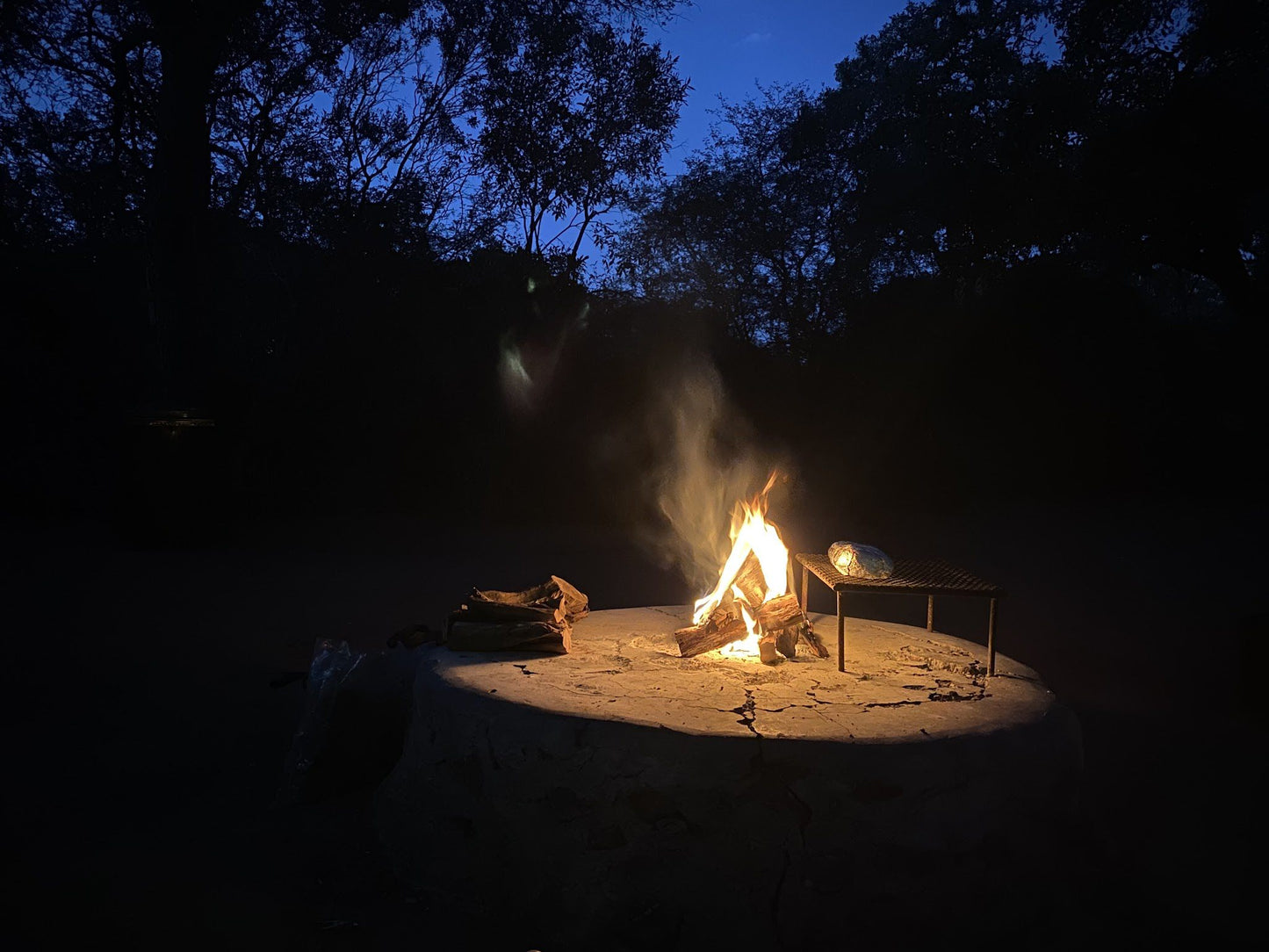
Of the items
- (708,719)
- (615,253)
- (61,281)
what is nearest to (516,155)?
(615,253)

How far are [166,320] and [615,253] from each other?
22.1 ft

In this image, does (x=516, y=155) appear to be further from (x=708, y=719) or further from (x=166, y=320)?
(x=708, y=719)

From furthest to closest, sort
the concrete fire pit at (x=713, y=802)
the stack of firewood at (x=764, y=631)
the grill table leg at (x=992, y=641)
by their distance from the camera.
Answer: the stack of firewood at (x=764, y=631) < the grill table leg at (x=992, y=641) < the concrete fire pit at (x=713, y=802)

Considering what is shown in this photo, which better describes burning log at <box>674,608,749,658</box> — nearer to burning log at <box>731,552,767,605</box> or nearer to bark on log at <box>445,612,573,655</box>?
burning log at <box>731,552,767,605</box>

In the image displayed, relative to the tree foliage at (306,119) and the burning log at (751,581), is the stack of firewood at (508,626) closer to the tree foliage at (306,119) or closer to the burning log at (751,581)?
the burning log at (751,581)

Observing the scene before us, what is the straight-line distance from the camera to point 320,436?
1230 cm

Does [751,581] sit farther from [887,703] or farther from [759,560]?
[887,703]

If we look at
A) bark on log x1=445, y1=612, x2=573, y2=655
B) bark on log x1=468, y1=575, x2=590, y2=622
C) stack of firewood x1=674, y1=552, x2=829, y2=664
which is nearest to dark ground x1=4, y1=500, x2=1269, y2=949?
bark on log x1=445, y1=612, x2=573, y2=655

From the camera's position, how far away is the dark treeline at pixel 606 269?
32.2 feet

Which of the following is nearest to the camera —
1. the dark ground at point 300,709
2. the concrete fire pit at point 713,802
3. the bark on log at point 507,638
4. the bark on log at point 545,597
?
the concrete fire pit at point 713,802

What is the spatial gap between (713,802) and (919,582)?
4.40ft

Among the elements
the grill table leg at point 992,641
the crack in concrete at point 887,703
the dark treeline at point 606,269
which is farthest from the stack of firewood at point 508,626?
the dark treeline at point 606,269

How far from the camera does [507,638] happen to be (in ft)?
12.1

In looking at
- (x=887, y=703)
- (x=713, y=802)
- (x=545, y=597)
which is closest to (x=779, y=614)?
(x=887, y=703)
